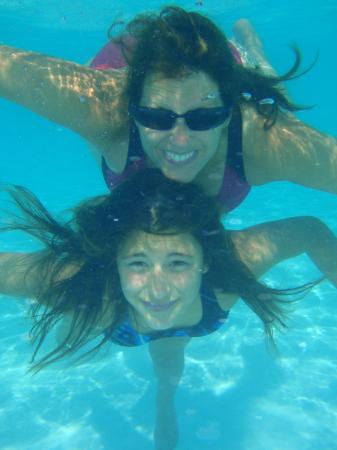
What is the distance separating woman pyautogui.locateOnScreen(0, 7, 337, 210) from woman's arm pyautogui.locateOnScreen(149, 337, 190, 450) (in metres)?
2.66

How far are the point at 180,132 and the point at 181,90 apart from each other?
372 millimetres

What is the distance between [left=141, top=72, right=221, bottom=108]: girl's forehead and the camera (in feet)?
12.6

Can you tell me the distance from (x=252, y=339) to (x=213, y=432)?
2.18 m

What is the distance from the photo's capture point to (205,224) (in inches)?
172

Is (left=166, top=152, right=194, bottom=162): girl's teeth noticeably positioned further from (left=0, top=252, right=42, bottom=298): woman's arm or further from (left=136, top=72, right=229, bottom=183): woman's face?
(left=0, top=252, right=42, bottom=298): woman's arm

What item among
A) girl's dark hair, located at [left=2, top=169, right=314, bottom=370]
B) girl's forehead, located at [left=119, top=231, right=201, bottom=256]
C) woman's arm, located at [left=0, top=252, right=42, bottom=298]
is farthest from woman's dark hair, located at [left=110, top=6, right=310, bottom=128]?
woman's arm, located at [left=0, top=252, right=42, bottom=298]

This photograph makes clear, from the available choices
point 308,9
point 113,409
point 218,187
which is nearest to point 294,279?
point 113,409

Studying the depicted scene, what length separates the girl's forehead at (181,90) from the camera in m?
3.83

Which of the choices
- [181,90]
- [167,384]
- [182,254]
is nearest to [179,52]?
[181,90]

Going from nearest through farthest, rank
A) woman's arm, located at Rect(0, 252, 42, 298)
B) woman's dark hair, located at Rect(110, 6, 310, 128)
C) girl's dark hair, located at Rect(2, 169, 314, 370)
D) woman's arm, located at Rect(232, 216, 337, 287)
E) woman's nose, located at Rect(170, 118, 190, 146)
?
woman's dark hair, located at Rect(110, 6, 310, 128) < woman's nose, located at Rect(170, 118, 190, 146) < girl's dark hair, located at Rect(2, 169, 314, 370) < woman's arm, located at Rect(0, 252, 42, 298) < woman's arm, located at Rect(232, 216, 337, 287)

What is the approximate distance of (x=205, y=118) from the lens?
3.89 m

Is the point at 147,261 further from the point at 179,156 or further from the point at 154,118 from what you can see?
the point at 154,118

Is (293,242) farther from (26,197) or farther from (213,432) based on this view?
(213,432)

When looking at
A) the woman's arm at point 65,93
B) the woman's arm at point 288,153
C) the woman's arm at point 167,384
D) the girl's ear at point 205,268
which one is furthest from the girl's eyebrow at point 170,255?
the woman's arm at point 167,384
